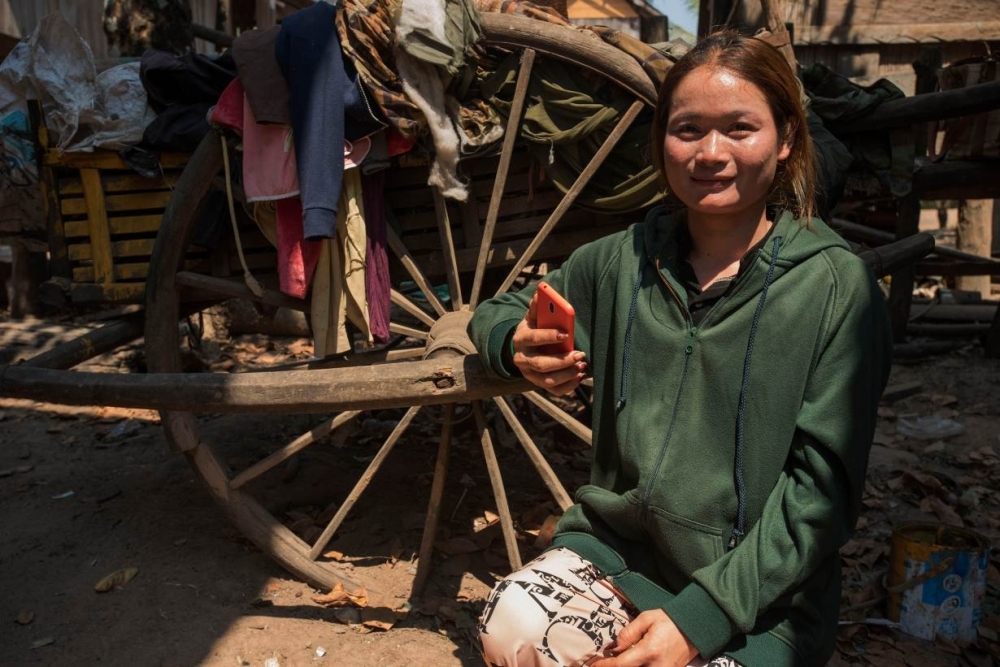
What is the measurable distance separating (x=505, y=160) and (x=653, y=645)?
2.11 metres

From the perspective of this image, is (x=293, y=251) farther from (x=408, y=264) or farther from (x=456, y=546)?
(x=456, y=546)

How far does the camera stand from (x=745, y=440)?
167cm

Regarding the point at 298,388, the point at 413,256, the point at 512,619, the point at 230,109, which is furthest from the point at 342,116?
the point at 512,619

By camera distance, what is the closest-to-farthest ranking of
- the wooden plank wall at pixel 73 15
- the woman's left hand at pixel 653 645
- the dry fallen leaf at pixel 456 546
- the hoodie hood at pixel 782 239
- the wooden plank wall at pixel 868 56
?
the woman's left hand at pixel 653 645 → the hoodie hood at pixel 782 239 → the dry fallen leaf at pixel 456 546 → the wooden plank wall at pixel 73 15 → the wooden plank wall at pixel 868 56

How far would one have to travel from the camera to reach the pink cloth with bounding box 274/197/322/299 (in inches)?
123

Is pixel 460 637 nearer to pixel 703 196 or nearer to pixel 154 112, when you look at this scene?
pixel 703 196

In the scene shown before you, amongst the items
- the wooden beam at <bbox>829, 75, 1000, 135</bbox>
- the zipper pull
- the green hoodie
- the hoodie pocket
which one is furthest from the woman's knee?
the wooden beam at <bbox>829, 75, 1000, 135</bbox>

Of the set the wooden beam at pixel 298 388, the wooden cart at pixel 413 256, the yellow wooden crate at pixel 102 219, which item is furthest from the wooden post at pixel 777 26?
the yellow wooden crate at pixel 102 219

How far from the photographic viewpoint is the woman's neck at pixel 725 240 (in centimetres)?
180

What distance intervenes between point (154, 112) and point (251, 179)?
2.20 ft

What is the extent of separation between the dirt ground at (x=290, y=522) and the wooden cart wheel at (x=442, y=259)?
0.23m

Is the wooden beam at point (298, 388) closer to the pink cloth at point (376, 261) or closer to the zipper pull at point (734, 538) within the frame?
the zipper pull at point (734, 538)

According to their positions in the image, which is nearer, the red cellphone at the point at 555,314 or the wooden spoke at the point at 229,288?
the red cellphone at the point at 555,314

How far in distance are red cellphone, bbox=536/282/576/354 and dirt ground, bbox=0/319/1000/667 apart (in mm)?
1672
